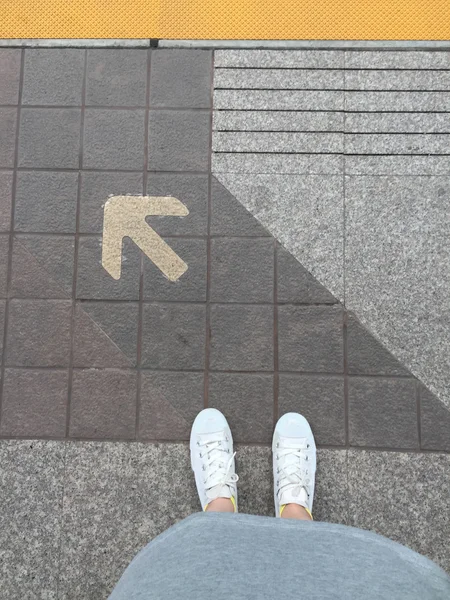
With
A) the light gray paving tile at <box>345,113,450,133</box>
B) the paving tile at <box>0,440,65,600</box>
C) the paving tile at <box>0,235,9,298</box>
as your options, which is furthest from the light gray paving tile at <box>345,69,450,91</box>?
the paving tile at <box>0,440,65,600</box>

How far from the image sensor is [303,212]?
7.83ft

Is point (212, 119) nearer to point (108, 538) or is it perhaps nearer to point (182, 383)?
point (182, 383)

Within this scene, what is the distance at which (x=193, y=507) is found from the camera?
226cm

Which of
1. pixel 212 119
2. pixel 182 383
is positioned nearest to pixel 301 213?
pixel 212 119

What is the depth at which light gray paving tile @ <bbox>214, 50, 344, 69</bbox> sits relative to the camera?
2467mm

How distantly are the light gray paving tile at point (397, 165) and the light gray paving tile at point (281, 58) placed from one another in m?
0.50

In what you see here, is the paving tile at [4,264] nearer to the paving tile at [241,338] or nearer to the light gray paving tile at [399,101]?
the paving tile at [241,338]

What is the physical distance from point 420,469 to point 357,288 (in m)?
0.87

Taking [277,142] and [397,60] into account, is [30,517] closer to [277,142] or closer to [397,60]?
[277,142]

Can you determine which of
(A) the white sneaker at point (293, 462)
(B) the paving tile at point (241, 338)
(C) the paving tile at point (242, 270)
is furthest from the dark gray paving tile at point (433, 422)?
(C) the paving tile at point (242, 270)

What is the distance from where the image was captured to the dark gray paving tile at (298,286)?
2.33m

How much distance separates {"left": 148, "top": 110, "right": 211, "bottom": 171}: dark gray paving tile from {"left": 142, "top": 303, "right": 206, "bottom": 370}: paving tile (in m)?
0.70

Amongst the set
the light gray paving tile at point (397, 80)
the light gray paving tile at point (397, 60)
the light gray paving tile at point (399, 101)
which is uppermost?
the light gray paving tile at point (397, 60)

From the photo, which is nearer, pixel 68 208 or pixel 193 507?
pixel 193 507
